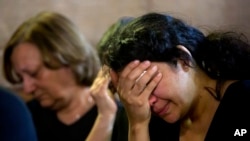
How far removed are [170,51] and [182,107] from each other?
143 millimetres

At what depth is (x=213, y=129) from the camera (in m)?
1.04

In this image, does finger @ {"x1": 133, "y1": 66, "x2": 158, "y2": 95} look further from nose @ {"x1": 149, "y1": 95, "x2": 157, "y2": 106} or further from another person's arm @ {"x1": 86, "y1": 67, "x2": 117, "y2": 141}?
another person's arm @ {"x1": 86, "y1": 67, "x2": 117, "y2": 141}

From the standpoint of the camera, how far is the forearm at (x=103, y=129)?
1.54 metres

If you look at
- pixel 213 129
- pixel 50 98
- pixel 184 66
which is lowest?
pixel 50 98

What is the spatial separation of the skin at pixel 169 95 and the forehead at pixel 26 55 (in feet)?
2.15

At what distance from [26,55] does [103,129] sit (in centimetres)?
44

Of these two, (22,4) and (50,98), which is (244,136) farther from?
(22,4)

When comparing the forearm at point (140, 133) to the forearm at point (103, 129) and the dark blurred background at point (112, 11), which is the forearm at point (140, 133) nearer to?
the forearm at point (103, 129)

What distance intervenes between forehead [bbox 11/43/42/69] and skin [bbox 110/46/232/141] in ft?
2.15

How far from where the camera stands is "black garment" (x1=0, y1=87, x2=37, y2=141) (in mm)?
795

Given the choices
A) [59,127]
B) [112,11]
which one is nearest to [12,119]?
[59,127]

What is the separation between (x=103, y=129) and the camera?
5.06 ft

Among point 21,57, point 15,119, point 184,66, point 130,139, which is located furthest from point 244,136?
point 21,57

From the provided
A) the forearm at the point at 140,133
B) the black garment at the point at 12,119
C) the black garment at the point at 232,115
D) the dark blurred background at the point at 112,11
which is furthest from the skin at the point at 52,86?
the black garment at the point at 12,119
